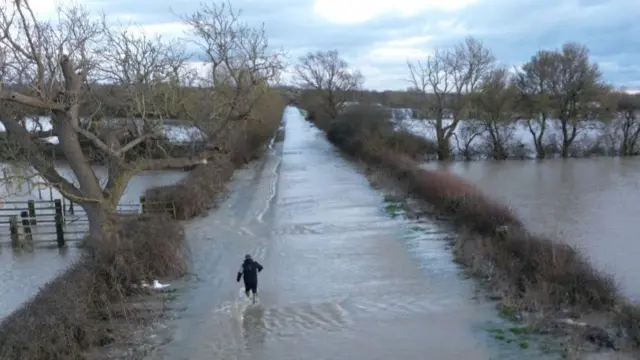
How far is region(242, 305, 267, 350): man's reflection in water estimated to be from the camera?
11453 millimetres

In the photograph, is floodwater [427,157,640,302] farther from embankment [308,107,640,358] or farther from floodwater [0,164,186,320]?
floodwater [0,164,186,320]

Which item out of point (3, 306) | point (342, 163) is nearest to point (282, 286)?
point (3, 306)

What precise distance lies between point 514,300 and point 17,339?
9685mm

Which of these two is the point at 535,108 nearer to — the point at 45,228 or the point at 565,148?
the point at 565,148

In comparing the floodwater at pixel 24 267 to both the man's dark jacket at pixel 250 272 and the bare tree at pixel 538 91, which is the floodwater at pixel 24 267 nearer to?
the man's dark jacket at pixel 250 272

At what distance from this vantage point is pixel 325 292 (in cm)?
1466

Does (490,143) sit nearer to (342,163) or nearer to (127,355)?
(342,163)

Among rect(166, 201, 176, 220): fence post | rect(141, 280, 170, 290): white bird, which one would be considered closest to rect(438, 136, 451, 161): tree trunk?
rect(166, 201, 176, 220): fence post

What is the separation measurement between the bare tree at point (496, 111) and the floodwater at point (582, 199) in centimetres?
313

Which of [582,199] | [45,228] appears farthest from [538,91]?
[45,228]

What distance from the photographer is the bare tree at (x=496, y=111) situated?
2031 inches

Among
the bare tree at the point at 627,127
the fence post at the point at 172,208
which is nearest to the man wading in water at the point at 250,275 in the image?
the fence post at the point at 172,208

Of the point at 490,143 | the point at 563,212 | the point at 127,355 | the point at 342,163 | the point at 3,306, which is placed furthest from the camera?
the point at 490,143

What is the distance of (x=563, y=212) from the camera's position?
2559cm
